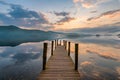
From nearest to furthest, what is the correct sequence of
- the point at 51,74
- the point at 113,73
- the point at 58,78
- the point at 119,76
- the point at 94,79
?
the point at 58,78 → the point at 51,74 → the point at 94,79 → the point at 119,76 → the point at 113,73

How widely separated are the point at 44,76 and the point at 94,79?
537cm

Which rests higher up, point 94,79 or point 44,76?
point 44,76

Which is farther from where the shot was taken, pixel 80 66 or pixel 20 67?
pixel 20 67

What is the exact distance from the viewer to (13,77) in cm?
1277

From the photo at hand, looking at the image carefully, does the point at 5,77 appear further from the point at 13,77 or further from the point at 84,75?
the point at 84,75

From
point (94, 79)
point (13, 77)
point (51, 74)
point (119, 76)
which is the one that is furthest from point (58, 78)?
point (119, 76)

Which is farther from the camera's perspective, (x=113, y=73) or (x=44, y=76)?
(x=113, y=73)

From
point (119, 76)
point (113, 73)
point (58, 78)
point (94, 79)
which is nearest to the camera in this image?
point (58, 78)

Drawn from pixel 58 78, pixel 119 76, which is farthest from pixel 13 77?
pixel 119 76

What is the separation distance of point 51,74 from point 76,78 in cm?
166

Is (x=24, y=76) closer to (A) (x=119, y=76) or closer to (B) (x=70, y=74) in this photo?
(B) (x=70, y=74)

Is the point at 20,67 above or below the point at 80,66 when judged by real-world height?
below

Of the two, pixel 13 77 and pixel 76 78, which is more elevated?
pixel 76 78

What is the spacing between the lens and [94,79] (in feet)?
40.0
